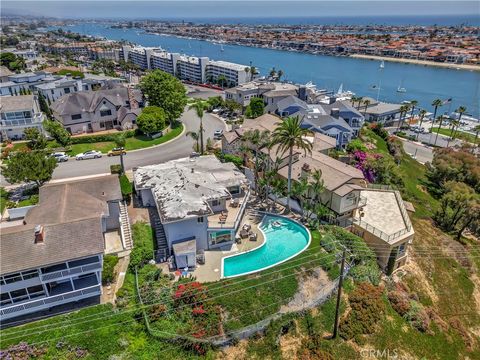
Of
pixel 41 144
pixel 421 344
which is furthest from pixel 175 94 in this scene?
pixel 421 344

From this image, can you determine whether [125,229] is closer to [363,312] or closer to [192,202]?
[192,202]

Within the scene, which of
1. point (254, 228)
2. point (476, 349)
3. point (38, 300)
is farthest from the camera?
point (254, 228)

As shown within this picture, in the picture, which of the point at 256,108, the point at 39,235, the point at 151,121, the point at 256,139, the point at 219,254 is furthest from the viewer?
the point at 256,108

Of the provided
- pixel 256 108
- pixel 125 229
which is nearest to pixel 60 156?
pixel 125 229

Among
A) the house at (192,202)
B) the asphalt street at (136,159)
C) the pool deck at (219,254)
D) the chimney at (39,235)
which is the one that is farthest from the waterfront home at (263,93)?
the chimney at (39,235)

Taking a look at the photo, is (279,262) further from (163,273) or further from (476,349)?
(476,349)

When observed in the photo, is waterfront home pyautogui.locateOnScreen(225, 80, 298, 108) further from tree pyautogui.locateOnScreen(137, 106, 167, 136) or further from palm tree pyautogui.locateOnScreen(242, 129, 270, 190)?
palm tree pyautogui.locateOnScreen(242, 129, 270, 190)
